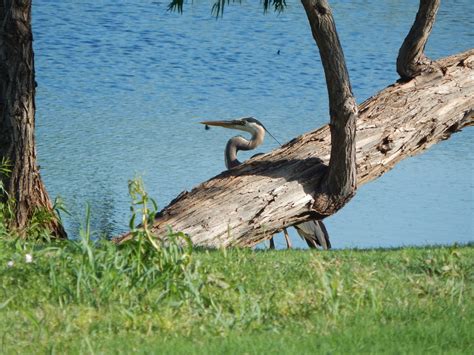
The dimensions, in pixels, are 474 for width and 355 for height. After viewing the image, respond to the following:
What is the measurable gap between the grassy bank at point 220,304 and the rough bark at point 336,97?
202cm

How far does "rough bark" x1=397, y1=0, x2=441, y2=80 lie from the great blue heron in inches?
71.0

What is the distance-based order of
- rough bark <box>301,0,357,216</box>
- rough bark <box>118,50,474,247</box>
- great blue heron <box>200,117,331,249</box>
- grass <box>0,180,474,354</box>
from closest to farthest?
grass <box>0,180,474,354</box> → rough bark <box>301,0,357,216</box> → rough bark <box>118,50,474,247</box> → great blue heron <box>200,117,331,249</box>

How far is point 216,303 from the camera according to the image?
555cm

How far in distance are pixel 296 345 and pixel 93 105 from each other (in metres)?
11.5

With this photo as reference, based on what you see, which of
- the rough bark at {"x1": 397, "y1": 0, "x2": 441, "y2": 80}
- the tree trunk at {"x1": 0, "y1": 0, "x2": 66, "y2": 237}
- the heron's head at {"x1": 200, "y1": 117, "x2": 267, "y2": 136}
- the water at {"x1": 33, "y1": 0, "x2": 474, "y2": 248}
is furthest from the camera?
the water at {"x1": 33, "y1": 0, "x2": 474, "y2": 248}

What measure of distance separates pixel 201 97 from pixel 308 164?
7.95m

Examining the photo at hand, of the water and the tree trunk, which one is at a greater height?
the tree trunk

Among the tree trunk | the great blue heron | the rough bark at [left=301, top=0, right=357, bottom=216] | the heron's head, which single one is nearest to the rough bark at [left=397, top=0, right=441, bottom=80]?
the rough bark at [left=301, top=0, right=357, bottom=216]

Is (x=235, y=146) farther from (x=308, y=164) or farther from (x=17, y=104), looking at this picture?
(x=17, y=104)

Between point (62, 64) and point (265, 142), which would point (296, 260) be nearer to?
point (265, 142)

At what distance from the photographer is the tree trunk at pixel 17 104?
8.42 meters

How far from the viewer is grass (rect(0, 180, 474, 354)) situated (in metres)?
5.00

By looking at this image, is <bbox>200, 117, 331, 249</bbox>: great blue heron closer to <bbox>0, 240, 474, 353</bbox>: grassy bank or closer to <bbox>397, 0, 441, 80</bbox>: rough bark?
<bbox>397, 0, 441, 80</bbox>: rough bark

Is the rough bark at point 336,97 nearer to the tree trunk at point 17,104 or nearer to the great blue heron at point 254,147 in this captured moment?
the great blue heron at point 254,147
